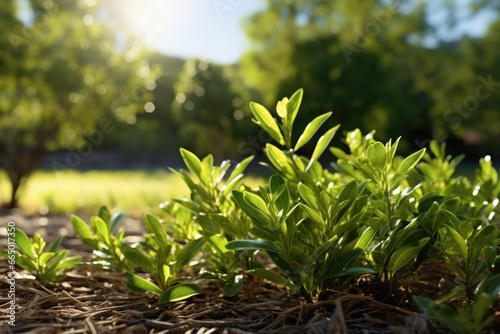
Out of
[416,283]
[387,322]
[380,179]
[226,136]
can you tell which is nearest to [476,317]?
[387,322]

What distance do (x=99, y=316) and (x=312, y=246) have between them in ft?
2.16

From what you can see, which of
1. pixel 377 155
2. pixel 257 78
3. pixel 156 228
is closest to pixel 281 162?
pixel 377 155

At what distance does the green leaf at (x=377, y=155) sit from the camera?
121cm

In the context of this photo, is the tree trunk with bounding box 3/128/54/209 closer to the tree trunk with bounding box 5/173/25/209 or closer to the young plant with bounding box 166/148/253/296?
the tree trunk with bounding box 5/173/25/209

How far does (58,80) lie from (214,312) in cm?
766

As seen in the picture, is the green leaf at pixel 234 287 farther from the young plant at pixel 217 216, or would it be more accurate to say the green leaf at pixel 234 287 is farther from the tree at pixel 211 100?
the tree at pixel 211 100

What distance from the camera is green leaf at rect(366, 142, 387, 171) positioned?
1208 millimetres

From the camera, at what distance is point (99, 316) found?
4.50ft

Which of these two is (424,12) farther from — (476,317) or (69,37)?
(476,317)

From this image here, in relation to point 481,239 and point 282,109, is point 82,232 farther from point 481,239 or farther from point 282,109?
point 481,239

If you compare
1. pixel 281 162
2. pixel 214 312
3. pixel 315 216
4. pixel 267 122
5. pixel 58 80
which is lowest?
pixel 214 312

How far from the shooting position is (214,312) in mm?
1369

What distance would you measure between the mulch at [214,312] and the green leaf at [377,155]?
379mm

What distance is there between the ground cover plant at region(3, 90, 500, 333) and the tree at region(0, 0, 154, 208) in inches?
273
